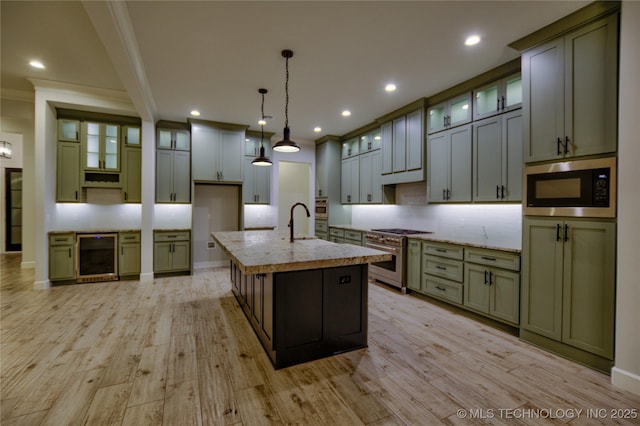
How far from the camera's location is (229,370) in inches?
89.8

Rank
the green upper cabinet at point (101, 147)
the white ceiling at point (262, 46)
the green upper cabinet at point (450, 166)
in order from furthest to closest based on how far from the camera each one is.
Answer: the green upper cabinet at point (101, 147) → the green upper cabinet at point (450, 166) → the white ceiling at point (262, 46)

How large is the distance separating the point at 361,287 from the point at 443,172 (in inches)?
93.4

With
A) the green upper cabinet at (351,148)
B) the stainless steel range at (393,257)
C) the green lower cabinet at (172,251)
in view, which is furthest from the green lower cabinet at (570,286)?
the green lower cabinet at (172,251)

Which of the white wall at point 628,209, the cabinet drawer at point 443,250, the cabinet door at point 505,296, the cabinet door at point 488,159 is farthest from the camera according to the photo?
the cabinet drawer at point 443,250

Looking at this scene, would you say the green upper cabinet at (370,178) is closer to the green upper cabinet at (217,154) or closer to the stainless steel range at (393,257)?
the stainless steel range at (393,257)

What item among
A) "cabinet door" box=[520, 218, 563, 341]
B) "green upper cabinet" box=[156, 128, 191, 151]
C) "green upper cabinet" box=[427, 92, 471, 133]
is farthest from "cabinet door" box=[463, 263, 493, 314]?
"green upper cabinet" box=[156, 128, 191, 151]

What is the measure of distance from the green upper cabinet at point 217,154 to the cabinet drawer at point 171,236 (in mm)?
1068

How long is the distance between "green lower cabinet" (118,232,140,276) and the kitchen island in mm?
3300

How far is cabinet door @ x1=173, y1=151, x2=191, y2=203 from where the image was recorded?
18.0 feet

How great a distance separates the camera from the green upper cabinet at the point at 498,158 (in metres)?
3.12

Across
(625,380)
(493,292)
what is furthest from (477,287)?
(625,380)

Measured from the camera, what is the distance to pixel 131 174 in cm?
515

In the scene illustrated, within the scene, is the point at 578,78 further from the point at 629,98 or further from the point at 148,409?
the point at 148,409

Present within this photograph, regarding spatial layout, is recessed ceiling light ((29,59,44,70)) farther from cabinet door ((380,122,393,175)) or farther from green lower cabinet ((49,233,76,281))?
cabinet door ((380,122,393,175))
